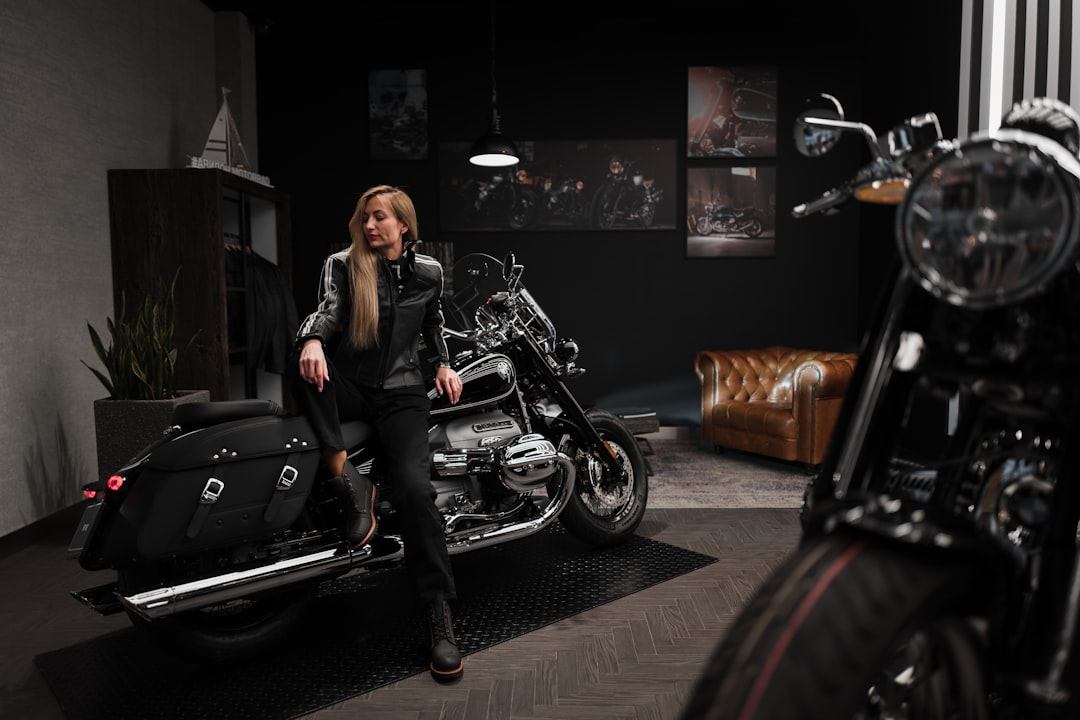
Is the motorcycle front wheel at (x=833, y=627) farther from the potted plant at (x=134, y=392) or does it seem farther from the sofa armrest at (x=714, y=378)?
the sofa armrest at (x=714, y=378)

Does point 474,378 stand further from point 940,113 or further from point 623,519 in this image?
point 940,113

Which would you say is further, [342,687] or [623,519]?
[623,519]

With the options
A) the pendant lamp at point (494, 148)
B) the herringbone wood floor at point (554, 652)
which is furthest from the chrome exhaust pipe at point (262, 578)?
the pendant lamp at point (494, 148)

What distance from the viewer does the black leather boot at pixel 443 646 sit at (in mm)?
2244

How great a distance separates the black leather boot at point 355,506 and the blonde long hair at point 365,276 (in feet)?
1.42

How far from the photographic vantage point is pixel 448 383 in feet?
8.87

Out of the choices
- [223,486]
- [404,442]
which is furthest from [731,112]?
[223,486]

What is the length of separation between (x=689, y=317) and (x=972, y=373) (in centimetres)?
585

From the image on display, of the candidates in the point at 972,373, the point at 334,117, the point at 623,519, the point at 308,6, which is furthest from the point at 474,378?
the point at 308,6

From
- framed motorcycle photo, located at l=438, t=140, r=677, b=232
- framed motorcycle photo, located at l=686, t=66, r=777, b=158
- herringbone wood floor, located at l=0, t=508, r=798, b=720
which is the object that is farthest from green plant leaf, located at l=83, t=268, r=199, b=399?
framed motorcycle photo, located at l=686, t=66, r=777, b=158

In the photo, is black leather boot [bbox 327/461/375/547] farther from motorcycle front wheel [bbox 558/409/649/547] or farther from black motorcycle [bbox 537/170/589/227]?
black motorcycle [bbox 537/170/589/227]

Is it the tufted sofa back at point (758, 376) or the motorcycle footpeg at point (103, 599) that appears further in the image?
the tufted sofa back at point (758, 376)

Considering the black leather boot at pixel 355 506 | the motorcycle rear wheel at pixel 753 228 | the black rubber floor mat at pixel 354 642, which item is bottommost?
the black rubber floor mat at pixel 354 642

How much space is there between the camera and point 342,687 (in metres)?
2.21
